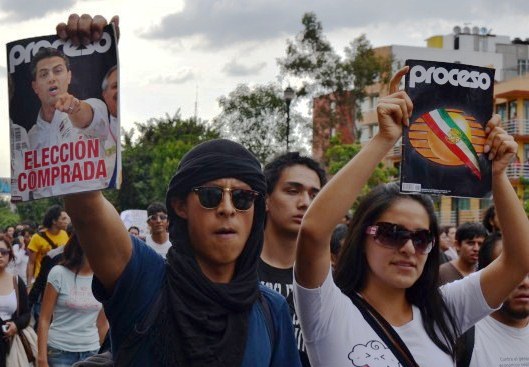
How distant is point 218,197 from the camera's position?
356 centimetres

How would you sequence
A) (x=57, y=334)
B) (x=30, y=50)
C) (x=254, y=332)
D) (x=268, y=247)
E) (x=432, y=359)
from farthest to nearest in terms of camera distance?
1. (x=57, y=334)
2. (x=268, y=247)
3. (x=432, y=359)
4. (x=254, y=332)
5. (x=30, y=50)

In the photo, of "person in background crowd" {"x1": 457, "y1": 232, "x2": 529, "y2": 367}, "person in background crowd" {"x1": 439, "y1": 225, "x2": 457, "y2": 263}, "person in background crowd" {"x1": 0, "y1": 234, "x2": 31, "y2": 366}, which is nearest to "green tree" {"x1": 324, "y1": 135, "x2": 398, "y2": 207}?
"person in background crowd" {"x1": 439, "y1": 225, "x2": 457, "y2": 263}

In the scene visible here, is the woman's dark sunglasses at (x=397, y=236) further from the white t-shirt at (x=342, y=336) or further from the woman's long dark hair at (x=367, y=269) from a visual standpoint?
the white t-shirt at (x=342, y=336)

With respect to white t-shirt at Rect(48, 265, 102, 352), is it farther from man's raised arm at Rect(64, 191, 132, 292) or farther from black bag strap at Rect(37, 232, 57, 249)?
man's raised arm at Rect(64, 191, 132, 292)

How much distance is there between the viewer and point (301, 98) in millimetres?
51188

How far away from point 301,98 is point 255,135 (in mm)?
3505

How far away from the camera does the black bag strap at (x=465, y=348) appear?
15.7 ft

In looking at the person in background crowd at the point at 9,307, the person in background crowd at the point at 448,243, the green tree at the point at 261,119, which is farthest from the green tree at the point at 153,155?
the person in background crowd at the point at 9,307

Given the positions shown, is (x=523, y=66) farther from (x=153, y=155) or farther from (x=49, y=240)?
(x=49, y=240)

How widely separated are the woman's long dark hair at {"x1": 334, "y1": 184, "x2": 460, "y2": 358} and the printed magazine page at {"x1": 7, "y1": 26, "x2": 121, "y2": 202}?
131cm

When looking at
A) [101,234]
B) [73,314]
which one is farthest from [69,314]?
[101,234]

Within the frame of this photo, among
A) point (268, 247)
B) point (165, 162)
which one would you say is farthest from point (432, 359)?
point (165, 162)

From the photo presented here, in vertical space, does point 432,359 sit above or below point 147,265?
below

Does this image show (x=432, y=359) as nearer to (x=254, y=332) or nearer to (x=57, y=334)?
(x=254, y=332)
